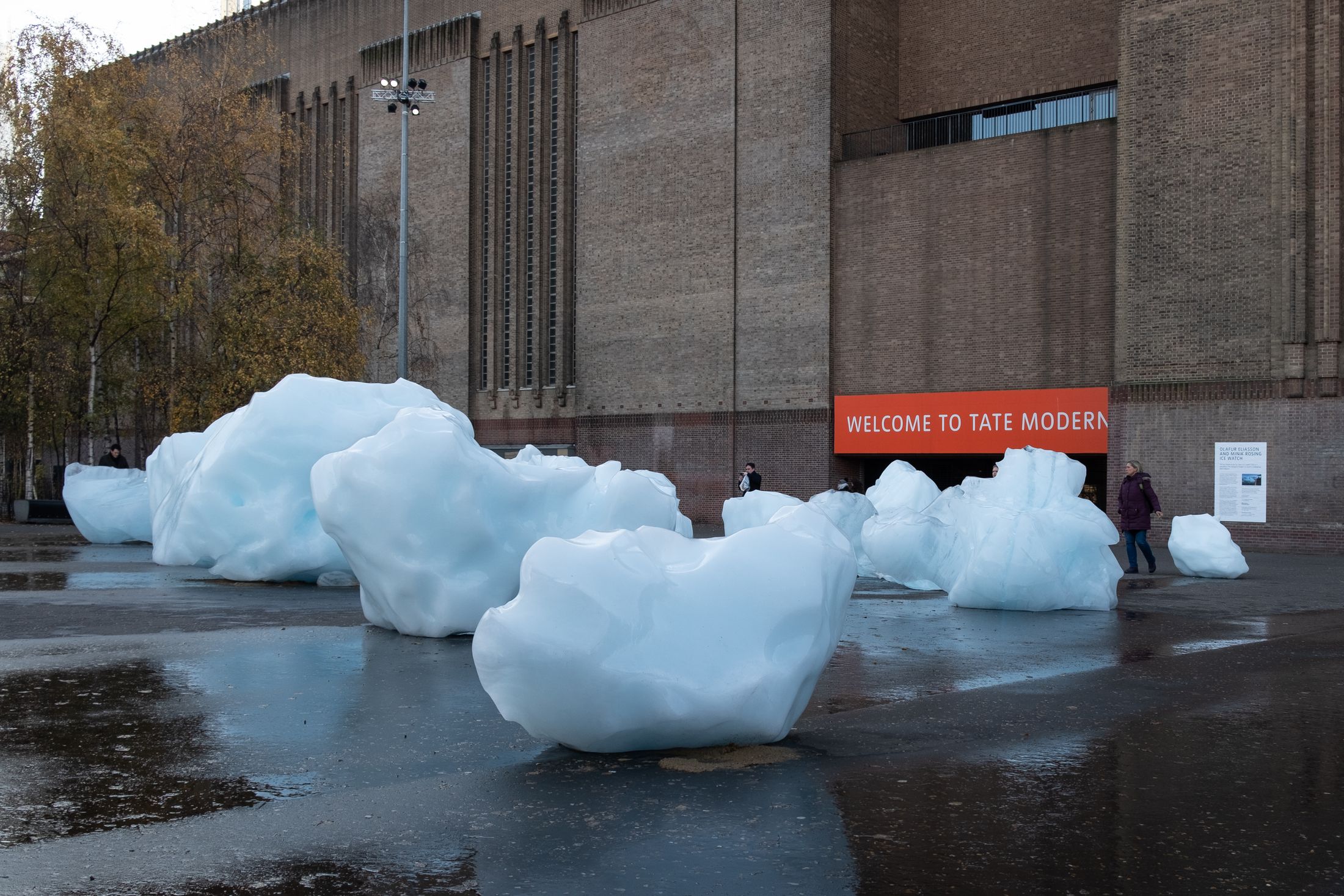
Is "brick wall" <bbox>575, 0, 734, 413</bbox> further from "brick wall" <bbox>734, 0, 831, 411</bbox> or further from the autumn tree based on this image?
the autumn tree

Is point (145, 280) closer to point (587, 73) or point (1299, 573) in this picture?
point (587, 73)

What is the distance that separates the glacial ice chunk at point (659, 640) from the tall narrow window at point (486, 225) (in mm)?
39353

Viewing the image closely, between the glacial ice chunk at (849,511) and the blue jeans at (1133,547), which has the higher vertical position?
the glacial ice chunk at (849,511)

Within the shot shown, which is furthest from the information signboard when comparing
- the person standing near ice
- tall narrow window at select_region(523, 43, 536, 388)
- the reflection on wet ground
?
tall narrow window at select_region(523, 43, 536, 388)

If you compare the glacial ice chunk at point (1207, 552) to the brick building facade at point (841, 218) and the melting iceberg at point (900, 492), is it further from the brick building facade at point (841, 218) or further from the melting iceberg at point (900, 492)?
the brick building facade at point (841, 218)

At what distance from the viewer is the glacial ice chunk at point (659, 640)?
22.9 ft

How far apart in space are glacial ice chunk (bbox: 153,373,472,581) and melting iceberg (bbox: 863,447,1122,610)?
295 inches

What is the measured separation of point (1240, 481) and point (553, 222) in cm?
2434

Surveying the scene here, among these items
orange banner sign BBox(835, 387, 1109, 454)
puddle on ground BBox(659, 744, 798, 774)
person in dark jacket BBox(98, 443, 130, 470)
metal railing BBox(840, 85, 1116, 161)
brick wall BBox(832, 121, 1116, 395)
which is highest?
metal railing BBox(840, 85, 1116, 161)

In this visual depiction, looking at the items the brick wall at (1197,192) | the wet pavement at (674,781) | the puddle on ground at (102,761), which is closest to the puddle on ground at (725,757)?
the wet pavement at (674,781)

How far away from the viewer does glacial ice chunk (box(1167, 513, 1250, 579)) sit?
68.3ft

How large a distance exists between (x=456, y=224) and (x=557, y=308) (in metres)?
5.40

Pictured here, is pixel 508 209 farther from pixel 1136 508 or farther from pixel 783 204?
pixel 1136 508

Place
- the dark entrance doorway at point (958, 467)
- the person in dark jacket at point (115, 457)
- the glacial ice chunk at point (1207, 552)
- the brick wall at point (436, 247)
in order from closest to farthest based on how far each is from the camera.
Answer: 1. the glacial ice chunk at point (1207, 552)
2. the person in dark jacket at point (115, 457)
3. the dark entrance doorway at point (958, 467)
4. the brick wall at point (436, 247)
